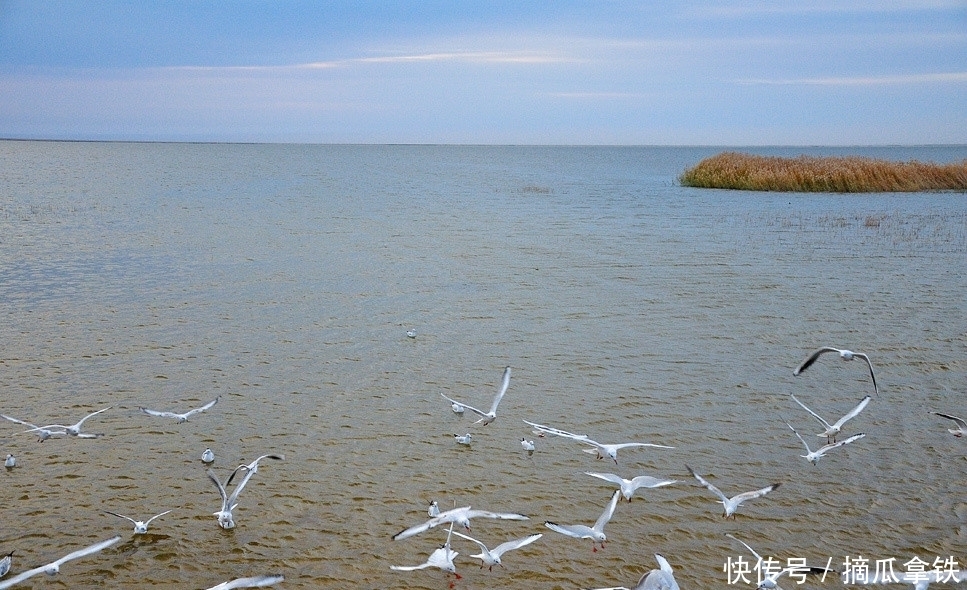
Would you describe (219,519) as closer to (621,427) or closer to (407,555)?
(407,555)

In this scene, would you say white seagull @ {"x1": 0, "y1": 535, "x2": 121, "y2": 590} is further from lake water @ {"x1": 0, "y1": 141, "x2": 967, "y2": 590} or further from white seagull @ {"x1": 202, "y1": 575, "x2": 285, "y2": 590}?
white seagull @ {"x1": 202, "y1": 575, "x2": 285, "y2": 590}

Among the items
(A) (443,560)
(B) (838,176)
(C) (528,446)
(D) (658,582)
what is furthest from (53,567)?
(B) (838,176)

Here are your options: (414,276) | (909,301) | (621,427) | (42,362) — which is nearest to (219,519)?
(621,427)

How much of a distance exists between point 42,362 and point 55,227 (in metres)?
22.0

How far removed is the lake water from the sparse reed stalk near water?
1027 inches

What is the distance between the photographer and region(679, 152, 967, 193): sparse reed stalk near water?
53500 mm

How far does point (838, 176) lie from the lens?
5294cm

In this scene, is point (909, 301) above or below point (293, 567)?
above

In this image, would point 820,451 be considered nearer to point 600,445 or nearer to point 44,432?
point 600,445

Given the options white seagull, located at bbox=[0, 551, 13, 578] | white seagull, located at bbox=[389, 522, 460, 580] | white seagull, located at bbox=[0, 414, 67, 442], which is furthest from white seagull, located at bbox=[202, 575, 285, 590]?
white seagull, located at bbox=[0, 414, 67, 442]

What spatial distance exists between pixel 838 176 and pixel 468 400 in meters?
47.2

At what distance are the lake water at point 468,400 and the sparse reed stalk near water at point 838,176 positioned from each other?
85.6 ft

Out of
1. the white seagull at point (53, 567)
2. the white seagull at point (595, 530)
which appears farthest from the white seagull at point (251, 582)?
the white seagull at point (595, 530)

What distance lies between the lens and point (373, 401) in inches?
506
